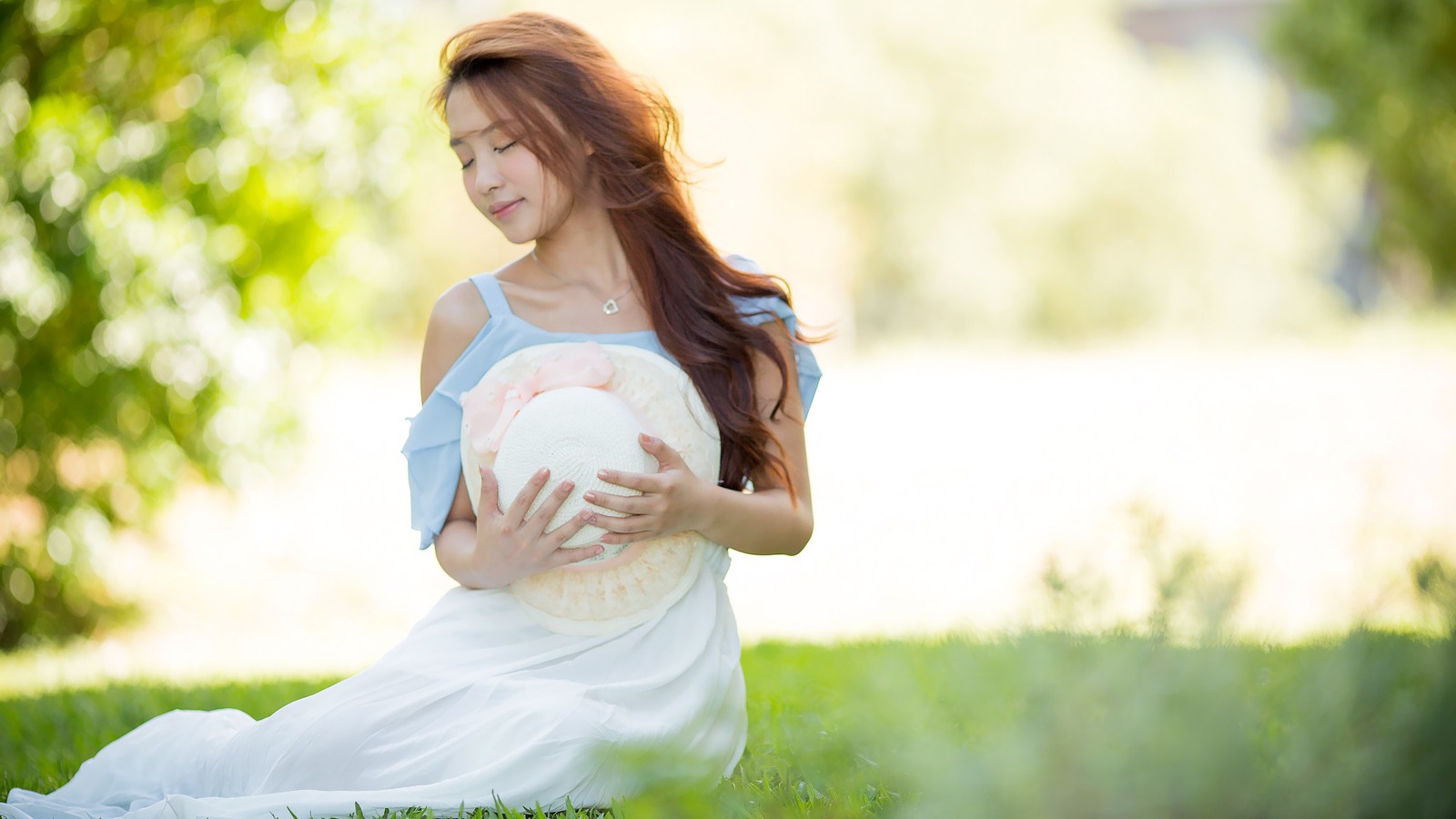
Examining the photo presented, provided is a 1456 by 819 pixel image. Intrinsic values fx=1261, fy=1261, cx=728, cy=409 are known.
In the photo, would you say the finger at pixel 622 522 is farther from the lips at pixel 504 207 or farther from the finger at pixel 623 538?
the lips at pixel 504 207

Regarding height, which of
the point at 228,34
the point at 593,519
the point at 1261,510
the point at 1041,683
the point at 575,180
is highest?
the point at 228,34

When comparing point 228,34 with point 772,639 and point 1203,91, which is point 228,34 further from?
point 1203,91

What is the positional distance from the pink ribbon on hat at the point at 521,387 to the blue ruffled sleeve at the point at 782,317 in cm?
41

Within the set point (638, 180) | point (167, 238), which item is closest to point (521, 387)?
point (638, 180)

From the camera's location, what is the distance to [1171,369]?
13523 millimetres

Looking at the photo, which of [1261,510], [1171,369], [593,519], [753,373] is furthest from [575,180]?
[1171,369]

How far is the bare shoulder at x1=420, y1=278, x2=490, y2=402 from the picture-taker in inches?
109

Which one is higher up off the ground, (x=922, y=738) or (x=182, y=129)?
(x=182, y=129)

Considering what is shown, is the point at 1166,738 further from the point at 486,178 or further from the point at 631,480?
the point at 486,178

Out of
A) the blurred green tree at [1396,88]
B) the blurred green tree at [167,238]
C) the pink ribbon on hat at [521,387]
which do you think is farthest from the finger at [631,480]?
the blurred green tree at [1396,88]

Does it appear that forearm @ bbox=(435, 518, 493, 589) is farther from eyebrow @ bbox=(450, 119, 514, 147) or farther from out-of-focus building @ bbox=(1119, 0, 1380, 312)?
out-of-focus building @ bbox=(1119, 0, 1380, 312)

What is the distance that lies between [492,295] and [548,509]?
62 cm

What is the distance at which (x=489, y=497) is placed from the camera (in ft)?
8.08

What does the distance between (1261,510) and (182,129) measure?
8.08 metres
